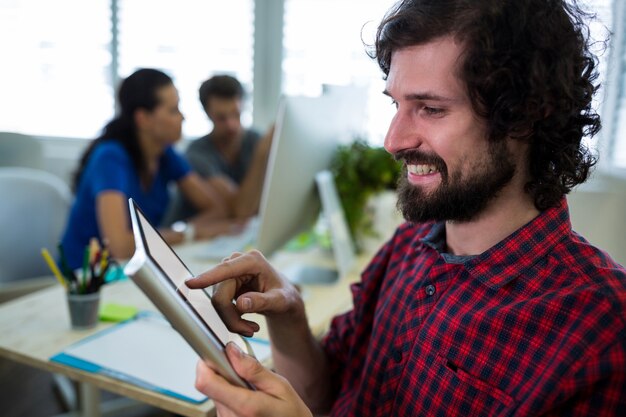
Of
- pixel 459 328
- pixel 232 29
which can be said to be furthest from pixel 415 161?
pixel 232 29

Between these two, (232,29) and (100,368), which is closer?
(100,368)

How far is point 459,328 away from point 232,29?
3.17 metres

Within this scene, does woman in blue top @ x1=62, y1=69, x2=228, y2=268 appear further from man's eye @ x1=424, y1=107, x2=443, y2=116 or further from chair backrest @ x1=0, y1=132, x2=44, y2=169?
chair backrest @ x1=0, y1=132, x2=44, y2=169

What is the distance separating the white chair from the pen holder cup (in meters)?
0.79

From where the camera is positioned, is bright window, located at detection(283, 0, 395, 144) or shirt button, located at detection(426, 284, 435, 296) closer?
shirt button, located at detection(426, 284, 435, 296)

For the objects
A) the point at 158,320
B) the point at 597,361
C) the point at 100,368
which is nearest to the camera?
the point at 597,361

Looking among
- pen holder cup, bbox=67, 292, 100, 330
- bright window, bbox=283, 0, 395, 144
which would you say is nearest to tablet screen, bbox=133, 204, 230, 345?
pen holder cup, bbox=67, 292, 100, 330

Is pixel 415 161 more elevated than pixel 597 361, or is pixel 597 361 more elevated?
pixel 415 161

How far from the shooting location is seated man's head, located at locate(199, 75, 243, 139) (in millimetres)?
2822

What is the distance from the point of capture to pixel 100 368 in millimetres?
995

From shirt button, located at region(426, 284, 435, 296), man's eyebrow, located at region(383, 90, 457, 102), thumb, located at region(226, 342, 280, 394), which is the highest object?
man's eyebrow, located at region(383, 90, 457, 102)

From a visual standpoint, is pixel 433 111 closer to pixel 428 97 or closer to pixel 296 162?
pixel 428 97

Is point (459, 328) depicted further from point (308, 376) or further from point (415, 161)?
point (308, 376)

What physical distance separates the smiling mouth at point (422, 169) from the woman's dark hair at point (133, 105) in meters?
1.54
